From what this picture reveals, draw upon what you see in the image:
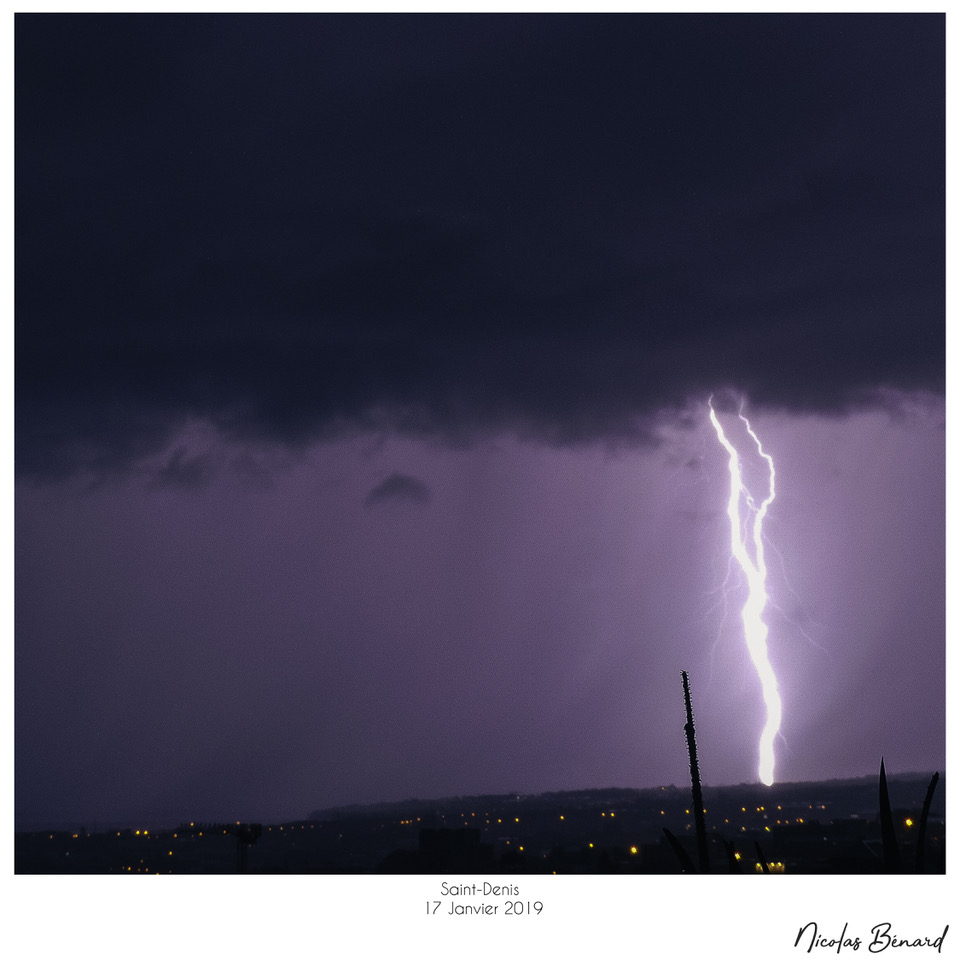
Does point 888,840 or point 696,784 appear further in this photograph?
point 696,784

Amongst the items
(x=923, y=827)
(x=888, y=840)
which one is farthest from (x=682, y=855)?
(x=923, y=827)

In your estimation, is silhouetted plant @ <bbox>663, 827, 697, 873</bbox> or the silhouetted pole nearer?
silhouetted plant @ <bbox>663, 827, 697, 873</bbox>

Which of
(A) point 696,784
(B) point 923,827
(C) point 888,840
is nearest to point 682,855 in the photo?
(A) point 696,784

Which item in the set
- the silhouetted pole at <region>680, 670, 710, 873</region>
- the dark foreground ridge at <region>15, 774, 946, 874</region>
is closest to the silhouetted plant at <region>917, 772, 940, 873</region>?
the dark foreground ridge at <region>15, 774, 946, 874</region>

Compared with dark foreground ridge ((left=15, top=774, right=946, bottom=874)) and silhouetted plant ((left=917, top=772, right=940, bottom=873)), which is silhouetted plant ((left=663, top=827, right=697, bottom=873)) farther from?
silhouetted plant ((left=917, top=772, right=940, bottom=873))

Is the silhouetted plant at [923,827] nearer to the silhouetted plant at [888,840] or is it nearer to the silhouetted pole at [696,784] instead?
the silhouetted plant at [888,840]

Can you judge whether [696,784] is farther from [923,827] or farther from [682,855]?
[923,827]

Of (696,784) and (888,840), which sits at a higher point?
(696,784)

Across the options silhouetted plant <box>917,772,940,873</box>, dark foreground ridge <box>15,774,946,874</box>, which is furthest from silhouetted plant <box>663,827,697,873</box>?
silhouetted plant <box>917,772,940,873</box>
